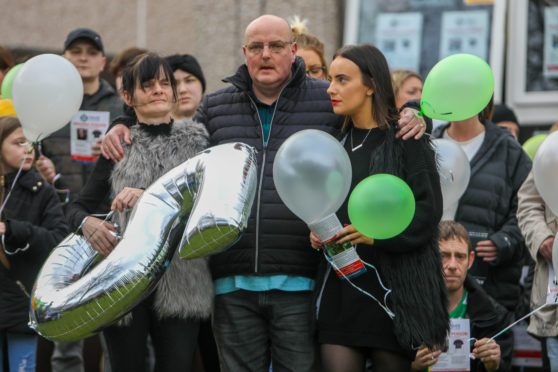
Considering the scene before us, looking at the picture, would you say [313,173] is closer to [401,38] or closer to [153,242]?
[153,242]

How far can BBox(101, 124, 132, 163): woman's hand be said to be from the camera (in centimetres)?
416

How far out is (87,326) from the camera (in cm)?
374

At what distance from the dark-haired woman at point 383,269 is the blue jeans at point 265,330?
0.35 ft

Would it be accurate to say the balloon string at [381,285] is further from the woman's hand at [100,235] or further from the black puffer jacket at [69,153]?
the black puffer jacket at [69,153]

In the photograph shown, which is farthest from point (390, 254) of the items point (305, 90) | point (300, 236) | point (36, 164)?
point (36, 164)

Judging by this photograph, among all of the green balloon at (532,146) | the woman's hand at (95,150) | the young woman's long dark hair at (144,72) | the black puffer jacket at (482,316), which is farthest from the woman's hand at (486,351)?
the woman's hand at (95,150)

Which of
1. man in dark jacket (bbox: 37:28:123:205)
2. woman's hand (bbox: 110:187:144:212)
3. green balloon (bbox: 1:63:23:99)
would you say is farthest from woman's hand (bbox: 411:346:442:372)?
green balloon (bbox: 1:63:23:99)

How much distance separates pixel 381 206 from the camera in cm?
358

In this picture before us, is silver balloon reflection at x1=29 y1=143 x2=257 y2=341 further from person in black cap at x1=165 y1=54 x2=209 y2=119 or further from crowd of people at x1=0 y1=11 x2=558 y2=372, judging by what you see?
person in black cap at x1=165 y1=54 x2=209 y2=119

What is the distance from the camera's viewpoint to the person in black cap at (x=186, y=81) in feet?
17.7

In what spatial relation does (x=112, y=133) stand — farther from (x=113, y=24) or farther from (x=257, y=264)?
(x=113, y=24)

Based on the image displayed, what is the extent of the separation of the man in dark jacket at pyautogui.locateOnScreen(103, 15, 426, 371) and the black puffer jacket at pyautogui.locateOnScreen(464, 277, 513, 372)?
1.13 m

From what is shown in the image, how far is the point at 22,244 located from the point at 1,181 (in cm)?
38

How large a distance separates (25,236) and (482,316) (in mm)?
2440
